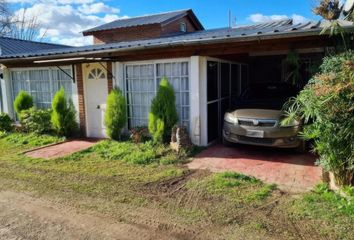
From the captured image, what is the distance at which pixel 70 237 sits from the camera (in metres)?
3.37

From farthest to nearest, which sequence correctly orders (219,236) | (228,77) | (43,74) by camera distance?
1. (43,74)
2. (228,77)
3. (219,236)

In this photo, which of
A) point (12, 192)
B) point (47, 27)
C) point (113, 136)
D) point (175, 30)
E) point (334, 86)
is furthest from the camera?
point (47, 27)

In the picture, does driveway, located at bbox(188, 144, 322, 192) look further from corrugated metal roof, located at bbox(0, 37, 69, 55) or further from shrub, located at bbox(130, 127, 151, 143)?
corrugated metal roof, located at bbox(0, 37, 69, 55)

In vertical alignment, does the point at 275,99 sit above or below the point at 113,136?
above

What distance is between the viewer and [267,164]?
6.04 m

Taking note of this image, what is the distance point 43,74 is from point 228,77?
6.18 meters

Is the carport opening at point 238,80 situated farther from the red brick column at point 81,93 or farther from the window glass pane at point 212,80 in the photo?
the red brick column at point 81,93

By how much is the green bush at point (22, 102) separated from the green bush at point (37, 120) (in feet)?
1.38

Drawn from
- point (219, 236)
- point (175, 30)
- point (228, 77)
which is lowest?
point (219, 236)

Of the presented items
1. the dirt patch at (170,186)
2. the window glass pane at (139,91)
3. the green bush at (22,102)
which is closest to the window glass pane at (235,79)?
the window glass pane at (139,91)

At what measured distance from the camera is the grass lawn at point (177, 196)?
11.5 feet

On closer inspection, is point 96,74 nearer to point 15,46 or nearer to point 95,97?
point 95,97

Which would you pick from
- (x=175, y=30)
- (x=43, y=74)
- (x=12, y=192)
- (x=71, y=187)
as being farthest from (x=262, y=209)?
(x=175, y=30)

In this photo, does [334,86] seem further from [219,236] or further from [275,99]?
[275,99]
